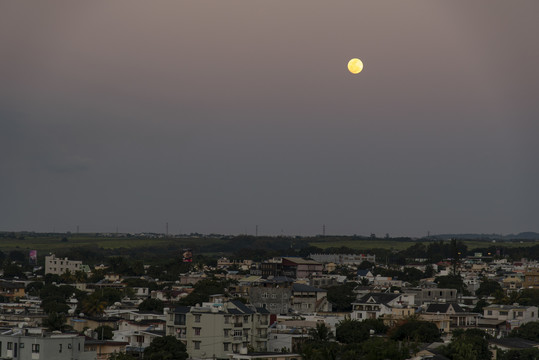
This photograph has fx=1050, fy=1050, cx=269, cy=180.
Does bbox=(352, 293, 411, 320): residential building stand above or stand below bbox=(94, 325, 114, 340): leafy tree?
above

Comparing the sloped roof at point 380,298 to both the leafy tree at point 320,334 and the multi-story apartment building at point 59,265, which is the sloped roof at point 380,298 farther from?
the multi-story apartment building at point 59,265

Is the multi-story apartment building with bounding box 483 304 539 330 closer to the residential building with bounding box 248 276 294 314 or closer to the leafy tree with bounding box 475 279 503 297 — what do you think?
the residential building with bounding box 248 276 294 314

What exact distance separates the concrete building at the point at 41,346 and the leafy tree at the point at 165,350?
17.7 feet

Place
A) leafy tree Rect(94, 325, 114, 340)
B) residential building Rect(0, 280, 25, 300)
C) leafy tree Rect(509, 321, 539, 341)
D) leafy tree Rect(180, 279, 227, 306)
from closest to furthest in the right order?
leafy tree Rect(94, 325, 114, 340), leafy tree Rect(509, 321, 539, 341), leafy tree Rect(180, 279, 227, 306), residential building Rect(0, 280, 25, 300)

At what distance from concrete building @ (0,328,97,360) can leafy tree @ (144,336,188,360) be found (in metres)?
5.38

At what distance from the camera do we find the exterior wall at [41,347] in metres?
52.5

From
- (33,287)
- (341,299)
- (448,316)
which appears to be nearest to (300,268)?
(33,287)

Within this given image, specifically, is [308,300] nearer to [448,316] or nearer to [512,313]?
[512,313]

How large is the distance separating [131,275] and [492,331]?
7830 centimetres

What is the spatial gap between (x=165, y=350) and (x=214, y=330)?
664cm

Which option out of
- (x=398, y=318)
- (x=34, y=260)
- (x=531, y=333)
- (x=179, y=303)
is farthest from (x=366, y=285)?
(x=34, y=260)

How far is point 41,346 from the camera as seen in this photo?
172 feet

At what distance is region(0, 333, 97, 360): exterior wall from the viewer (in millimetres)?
52500

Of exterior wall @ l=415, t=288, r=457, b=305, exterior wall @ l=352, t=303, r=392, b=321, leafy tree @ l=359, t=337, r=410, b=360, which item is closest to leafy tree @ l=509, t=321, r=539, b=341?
exterior wall @ l=352, t=303, r=392, b=321
